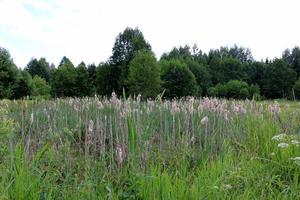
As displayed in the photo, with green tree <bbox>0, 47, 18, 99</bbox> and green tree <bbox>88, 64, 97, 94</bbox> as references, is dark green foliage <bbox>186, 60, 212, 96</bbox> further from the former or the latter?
green tree <bbox>0, 47, 18, 99</bbox>

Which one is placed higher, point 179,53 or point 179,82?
point 179,53

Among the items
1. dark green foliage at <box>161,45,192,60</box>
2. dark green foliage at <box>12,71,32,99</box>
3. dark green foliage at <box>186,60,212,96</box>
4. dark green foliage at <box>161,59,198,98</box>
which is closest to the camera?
dark green foliage at <box>12,71,32,99</box>

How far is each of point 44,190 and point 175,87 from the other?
175 ft

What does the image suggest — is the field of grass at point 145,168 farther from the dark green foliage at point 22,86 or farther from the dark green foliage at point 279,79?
the dark green foliage at point 279,79

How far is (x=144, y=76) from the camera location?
46.1 m

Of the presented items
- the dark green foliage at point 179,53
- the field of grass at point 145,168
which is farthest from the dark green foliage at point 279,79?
the field of grass at point 145,168

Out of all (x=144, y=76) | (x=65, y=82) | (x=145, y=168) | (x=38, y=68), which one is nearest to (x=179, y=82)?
(x=144, y=76)

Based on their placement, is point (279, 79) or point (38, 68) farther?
point (38, 68)

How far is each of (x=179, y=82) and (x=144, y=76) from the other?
37.1 feet

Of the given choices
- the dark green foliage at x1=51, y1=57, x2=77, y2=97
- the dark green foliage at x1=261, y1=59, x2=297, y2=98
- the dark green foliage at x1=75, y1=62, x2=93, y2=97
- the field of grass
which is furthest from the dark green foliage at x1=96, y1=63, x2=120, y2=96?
the field of grass

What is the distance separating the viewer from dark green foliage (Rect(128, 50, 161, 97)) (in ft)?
148

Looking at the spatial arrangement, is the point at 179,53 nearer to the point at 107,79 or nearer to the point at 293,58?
the point at 293,58

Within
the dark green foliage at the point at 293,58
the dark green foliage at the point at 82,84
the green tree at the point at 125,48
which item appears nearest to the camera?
the green tree at the point at 125,48

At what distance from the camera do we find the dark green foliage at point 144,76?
148 ft
